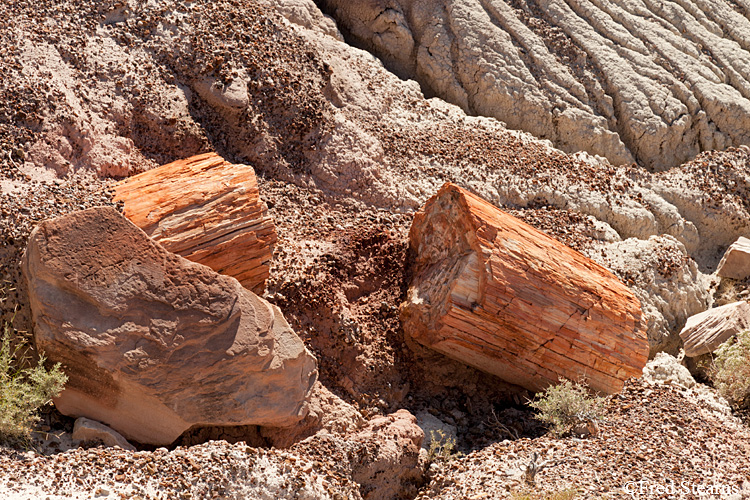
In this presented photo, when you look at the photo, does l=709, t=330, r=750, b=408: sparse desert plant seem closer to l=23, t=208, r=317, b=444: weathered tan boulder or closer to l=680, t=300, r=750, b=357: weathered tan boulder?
l=680, t=300, r=750, b=357: weathered tan boulder

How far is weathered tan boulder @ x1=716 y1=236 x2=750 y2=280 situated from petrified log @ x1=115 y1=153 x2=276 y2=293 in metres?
5.37

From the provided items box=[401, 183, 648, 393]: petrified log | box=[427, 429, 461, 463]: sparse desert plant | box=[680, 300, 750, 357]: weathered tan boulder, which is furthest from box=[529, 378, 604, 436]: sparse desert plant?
box=[680, 300, 750, 357]: weathered tan boulder

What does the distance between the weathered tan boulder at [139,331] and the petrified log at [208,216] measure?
0.61 metres

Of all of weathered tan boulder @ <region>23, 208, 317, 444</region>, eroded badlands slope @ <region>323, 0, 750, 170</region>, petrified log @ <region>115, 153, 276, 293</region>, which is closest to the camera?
weathered tan boulder @ <region>23, 208, 317, 444</region>

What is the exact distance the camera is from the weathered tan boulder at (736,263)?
318 inches

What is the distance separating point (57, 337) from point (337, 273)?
259 cm

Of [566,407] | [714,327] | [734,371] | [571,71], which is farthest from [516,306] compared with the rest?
[571,71]

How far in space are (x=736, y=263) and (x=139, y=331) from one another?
21.7 ft

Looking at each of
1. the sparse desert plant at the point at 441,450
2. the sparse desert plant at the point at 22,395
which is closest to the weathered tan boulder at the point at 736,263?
the sparse desert plant at the point at 441,450

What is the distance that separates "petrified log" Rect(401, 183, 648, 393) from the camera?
233 inches

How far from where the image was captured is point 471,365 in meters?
6.35

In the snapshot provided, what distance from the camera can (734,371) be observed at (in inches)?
270
